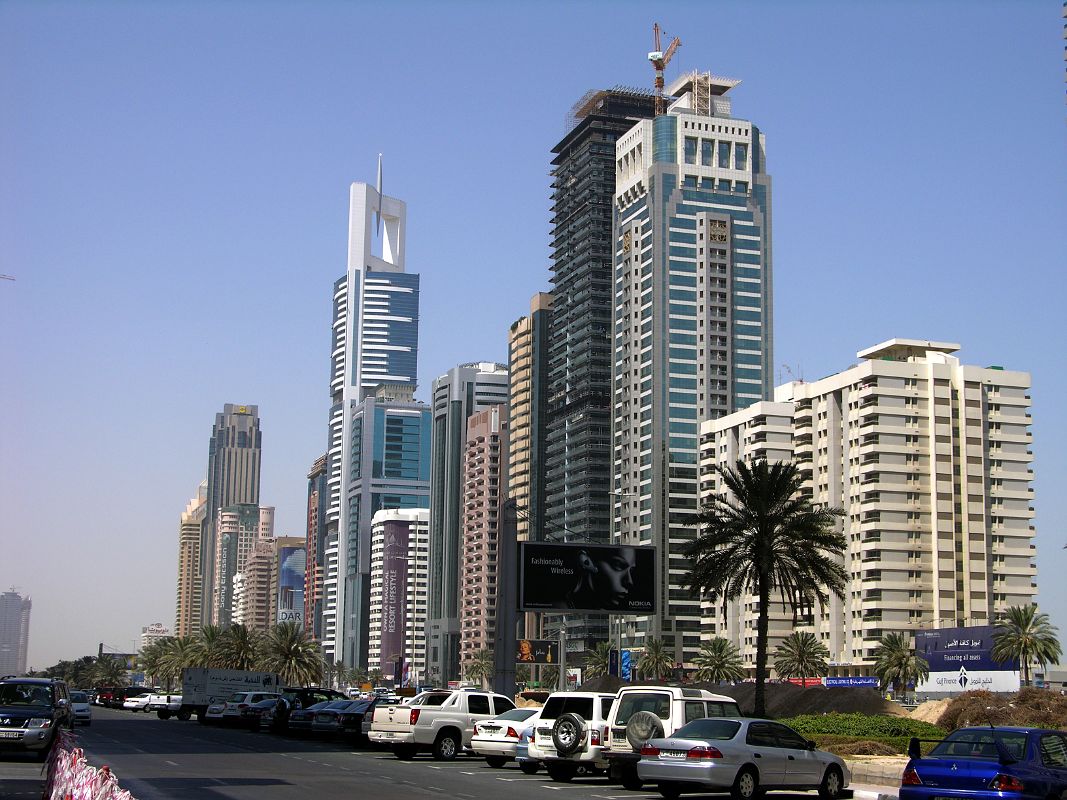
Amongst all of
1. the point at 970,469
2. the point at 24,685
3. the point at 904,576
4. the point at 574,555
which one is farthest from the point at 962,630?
the point at 24,685

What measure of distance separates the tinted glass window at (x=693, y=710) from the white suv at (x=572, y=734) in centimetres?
231

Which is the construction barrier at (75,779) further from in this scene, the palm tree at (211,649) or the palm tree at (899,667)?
the palm tree at (211,649)

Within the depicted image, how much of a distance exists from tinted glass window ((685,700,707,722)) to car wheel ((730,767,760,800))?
364cm

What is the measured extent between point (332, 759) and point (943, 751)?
20.5 meters

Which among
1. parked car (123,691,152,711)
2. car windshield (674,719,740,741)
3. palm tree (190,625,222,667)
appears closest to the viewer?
car windshield (674,719,740,741)

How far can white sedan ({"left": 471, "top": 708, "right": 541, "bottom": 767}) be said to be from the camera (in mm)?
34188

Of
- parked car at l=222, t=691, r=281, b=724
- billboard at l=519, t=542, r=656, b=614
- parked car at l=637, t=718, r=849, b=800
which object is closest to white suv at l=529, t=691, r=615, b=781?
parked car at l=637, t=718, r=849, b=800

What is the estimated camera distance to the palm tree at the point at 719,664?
486 ft

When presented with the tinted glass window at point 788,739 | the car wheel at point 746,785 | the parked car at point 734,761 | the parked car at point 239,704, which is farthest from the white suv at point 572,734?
the parked car at point 239,704

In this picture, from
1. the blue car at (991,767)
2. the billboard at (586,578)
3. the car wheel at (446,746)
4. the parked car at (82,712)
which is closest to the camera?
the blue car at (991,767)

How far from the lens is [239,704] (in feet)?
205

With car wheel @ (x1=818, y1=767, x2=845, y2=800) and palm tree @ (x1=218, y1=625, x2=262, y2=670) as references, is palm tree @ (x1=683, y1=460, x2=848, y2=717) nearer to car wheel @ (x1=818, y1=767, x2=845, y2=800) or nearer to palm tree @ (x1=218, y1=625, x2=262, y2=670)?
car wheel @ (x1=818, y1=767, x2=845, y2=800)

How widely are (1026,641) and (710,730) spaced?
310 feet

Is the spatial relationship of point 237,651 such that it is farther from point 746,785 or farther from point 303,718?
point 746,785
